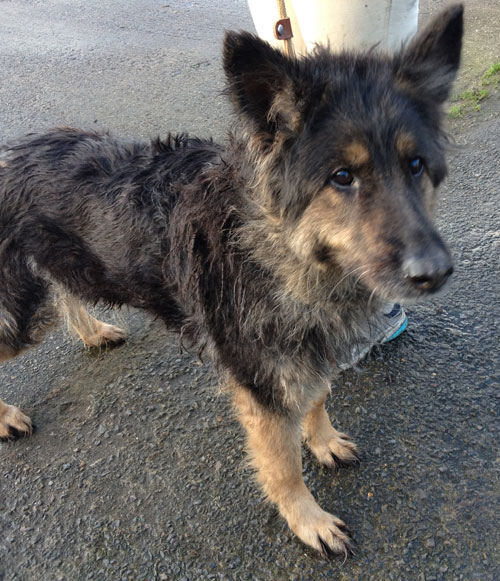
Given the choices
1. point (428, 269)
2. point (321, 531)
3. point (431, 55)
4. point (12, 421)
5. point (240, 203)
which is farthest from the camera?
point (12, 421)

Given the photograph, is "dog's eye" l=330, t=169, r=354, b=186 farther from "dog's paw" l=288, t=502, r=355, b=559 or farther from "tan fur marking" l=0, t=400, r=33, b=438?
"tan fur marking" l=0, t=400, r=33, b=438

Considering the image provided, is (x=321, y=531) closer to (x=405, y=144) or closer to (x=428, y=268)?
(x=428, y=268)

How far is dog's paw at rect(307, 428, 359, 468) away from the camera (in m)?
2.79

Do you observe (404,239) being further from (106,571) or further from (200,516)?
(106,571)

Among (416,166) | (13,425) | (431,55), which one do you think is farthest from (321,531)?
(431,55)

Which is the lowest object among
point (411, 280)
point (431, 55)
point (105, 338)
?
point (105, 338)

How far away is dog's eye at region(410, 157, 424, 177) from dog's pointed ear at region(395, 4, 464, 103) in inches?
11.8

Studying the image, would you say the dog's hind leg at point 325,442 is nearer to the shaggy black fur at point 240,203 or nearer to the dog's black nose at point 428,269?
the shaggy black fur at point 240,203

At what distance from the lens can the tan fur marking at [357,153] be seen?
1796mm

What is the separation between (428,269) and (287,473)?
133 cm

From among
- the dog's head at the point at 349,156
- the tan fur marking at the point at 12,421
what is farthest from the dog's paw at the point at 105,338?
the dog's head at the point at 349,156

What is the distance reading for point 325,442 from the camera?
2.83m

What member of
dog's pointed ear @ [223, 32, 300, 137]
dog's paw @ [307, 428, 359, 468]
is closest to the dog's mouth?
dog's pointed ear @ [223, 32, 300, 137]

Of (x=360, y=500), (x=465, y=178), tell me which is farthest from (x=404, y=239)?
(x=465, y=178)
